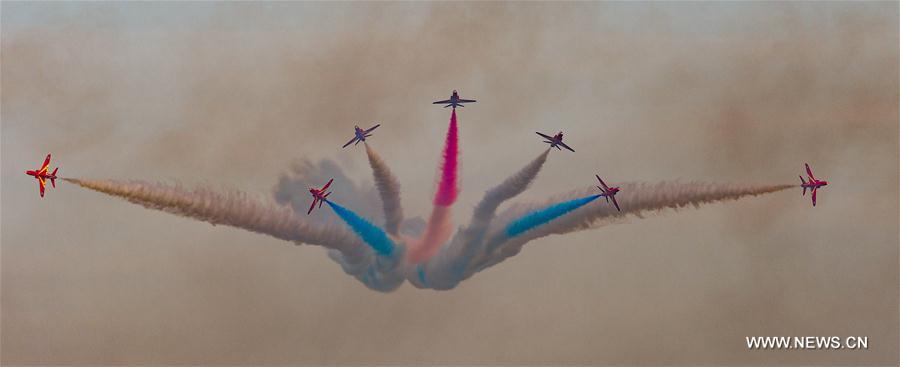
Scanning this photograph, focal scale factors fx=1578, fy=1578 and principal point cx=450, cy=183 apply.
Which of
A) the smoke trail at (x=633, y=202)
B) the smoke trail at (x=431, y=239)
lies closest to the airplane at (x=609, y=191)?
the smoke trail at (x=633, y=202)

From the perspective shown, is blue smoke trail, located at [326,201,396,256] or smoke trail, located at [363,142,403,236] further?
smoke trail, located at [363,142,403,236]

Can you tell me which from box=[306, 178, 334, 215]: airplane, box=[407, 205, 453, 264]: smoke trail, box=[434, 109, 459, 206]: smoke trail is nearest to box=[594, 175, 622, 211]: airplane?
box=[434, 109, 459, 206]: smoke trail

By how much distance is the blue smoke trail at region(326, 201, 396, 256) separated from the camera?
3246 inches

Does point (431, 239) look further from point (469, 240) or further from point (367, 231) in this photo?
point (367, 231)

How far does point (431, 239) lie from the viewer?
3450 inches

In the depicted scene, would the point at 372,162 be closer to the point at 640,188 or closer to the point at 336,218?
the point at 336,218

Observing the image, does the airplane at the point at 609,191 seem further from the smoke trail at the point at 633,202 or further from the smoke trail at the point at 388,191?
the smoke trail at the point at 388,191

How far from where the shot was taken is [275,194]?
86.6 m

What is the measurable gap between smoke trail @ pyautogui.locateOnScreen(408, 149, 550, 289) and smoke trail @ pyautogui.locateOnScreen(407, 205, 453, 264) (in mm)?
432

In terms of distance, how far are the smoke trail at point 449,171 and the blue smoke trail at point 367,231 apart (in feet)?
11.5

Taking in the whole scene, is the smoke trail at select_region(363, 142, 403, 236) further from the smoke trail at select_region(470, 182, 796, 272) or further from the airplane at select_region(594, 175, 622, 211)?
the airplane at select_region(594, 175, 622, 211)

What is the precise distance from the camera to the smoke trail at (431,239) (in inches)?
3435

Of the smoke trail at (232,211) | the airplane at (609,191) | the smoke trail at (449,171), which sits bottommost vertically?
the smoke trail at (232,211)

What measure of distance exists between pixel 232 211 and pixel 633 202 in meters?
20.6
